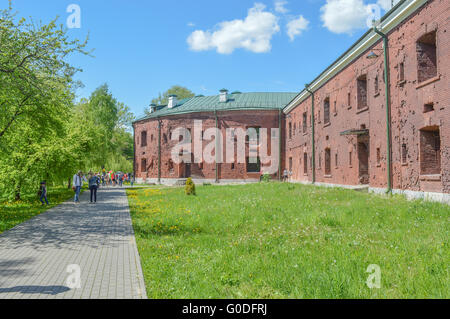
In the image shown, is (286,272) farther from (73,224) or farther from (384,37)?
(384,37)

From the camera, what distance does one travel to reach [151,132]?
146ft

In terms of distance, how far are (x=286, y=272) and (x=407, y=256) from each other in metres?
2.24

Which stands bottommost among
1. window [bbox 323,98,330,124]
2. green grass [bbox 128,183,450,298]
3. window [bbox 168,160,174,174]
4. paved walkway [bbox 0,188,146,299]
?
paved walkway [bbox 0,188,146,299]

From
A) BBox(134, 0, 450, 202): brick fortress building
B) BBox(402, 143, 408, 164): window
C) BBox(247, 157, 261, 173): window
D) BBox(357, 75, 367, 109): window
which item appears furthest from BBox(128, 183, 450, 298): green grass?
BBox(247, 157, 261, 173): window

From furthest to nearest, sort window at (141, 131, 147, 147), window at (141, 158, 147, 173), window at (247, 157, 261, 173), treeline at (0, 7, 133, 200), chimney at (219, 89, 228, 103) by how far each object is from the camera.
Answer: window at (141, 131, 147, 147) < window at (141, 158, 147, 173) < chimney at (219, 89, 228, 103) < window at (247, 157, 261, 173) < treeline at (0, 7, 133, 200)

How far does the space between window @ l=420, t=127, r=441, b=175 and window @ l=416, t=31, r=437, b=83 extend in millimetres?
1983

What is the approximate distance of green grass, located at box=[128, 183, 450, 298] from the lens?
504 centimetres

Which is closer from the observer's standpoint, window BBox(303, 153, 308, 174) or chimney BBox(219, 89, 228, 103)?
window BBox(303, 153, 308, 174)

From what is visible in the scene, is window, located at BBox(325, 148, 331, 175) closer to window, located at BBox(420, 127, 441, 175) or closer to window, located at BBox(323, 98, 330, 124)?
window, located at BBox(323, 98, 330, 124)

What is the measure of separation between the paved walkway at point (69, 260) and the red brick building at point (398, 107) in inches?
407

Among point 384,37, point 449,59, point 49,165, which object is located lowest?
point 49,165

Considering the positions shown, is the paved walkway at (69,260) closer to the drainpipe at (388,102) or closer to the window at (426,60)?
the drainpipe at (388,102)

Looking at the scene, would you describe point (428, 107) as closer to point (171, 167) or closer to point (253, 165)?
point (253, 165)

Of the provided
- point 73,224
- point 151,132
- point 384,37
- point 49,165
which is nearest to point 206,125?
point 151,132
